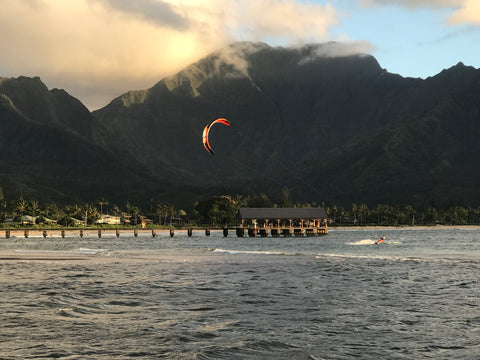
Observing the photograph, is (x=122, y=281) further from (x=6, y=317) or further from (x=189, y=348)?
(x=189, y=348)

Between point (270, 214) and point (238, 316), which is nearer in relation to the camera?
point (238, 316)

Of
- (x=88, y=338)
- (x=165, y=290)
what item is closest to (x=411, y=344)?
(x=88, y=338)

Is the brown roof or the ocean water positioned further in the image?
the brown roof

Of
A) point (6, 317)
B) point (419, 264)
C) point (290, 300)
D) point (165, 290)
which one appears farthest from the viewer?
point (419, 264)

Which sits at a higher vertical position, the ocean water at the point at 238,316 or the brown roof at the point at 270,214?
the brown roof at the point at 270,214

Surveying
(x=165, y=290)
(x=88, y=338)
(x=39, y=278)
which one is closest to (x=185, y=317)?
(x=88, y=338)

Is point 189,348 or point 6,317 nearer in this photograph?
point 189,348

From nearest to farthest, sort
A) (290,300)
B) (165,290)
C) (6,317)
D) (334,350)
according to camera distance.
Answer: (334,350) < (6,317) < (290,300) < (165,290)

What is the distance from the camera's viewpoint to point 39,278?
42.0m

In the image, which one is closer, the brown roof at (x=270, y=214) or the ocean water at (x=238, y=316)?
the ocean water at (x=238, y=316)

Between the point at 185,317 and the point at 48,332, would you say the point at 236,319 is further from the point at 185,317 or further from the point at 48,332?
the point at 48,332

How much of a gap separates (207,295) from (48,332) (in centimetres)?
1244

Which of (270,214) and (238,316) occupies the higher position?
(270,214)

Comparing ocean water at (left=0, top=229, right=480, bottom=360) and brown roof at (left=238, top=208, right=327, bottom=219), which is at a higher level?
brown roof at (left=238, top=208, right=327, bottom=219)
